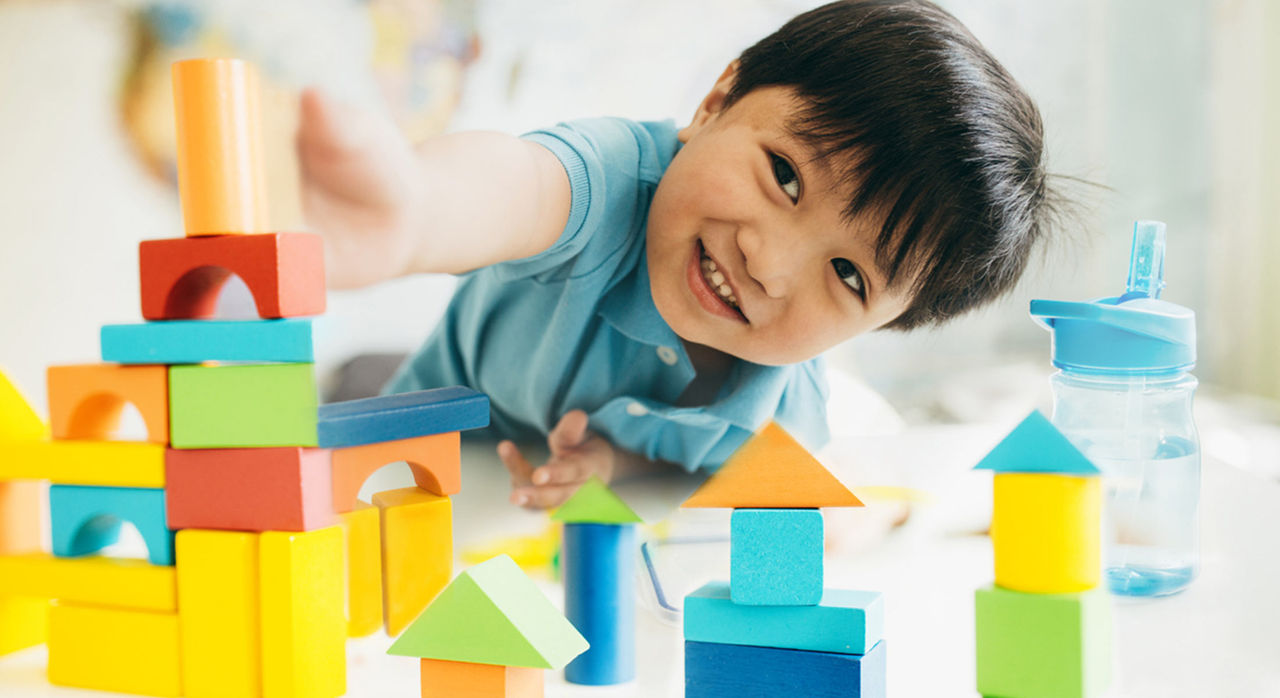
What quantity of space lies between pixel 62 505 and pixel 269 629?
0.14 meters

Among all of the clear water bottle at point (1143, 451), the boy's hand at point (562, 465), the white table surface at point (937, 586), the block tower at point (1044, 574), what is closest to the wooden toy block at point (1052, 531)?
the block tower at point (1044, 574)

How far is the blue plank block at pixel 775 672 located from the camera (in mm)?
362

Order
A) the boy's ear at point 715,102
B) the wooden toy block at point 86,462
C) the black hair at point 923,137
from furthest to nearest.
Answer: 1. the boy's ear at point 715,102
2. the black hair at point 923,137
3. the wooden toy block at point 86,462

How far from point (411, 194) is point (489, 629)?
8.7 inches

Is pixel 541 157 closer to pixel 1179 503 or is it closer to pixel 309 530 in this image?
pixel 309 530

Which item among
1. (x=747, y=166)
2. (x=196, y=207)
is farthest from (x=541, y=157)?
(x=196, y=207)

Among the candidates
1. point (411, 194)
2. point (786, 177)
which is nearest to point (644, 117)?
point (786, 177)

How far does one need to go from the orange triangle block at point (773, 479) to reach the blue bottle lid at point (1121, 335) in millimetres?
235

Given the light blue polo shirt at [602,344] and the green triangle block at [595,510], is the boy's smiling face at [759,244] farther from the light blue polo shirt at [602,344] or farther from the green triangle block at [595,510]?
the green triangle block at [595,510]

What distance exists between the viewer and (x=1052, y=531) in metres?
0.36

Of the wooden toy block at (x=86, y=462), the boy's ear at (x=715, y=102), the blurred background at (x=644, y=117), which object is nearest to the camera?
the wooden toy block at (x=86, y=462)

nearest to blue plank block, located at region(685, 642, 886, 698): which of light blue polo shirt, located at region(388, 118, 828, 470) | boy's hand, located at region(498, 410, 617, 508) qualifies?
light blue polo shirt, located at region(388, 118, 828, 470)

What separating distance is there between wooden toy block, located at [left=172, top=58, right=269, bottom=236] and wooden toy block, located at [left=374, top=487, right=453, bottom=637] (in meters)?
0.15

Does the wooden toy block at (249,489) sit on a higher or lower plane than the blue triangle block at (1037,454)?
lower
